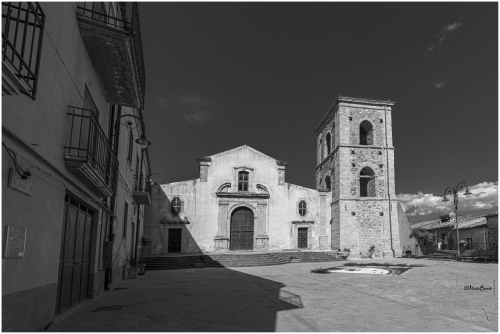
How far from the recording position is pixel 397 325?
19.4ft

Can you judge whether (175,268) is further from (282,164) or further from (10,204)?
(10,204)

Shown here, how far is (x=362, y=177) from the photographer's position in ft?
92.3

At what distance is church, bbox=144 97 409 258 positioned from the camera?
24766mm

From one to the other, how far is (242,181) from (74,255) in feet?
64.8

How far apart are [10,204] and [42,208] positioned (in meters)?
1.01

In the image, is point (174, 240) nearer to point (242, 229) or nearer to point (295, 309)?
point (242, 229)

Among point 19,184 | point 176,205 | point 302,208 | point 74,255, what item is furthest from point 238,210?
point 19,184

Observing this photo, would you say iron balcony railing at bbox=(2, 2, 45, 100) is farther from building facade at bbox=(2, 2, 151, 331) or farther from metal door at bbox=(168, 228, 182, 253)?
metal door at bbox=(168, 228, 182, 253)

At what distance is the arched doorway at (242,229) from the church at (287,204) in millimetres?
69

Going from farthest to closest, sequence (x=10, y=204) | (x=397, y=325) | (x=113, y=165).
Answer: (x=113, y=165)
(x=397, y=325)
(x=10, y=204)

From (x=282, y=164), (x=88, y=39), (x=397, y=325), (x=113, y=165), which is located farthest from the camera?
(x=282, y=164)

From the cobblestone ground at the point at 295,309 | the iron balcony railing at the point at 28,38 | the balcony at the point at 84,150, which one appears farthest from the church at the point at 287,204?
the iron balcony railing at the point at 28,38

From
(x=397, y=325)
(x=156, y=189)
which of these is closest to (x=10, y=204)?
(x=397, y=325)

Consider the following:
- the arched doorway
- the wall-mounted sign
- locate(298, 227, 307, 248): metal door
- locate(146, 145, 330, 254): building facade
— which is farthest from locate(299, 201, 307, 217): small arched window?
the wall-mounted sign
